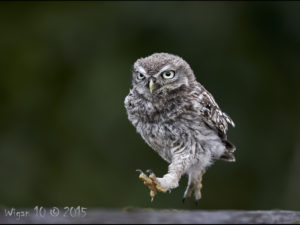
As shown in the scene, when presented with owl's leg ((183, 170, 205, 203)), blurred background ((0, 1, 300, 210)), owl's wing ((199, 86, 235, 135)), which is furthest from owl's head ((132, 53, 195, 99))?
blurred background ((0, 1, 300, 210))

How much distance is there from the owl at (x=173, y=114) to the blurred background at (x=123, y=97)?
309 cm

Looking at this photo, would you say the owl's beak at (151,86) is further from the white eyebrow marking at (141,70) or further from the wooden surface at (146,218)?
the wooden surface at (146,218)

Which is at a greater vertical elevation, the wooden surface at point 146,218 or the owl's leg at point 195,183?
the wooden surface at point 146,218

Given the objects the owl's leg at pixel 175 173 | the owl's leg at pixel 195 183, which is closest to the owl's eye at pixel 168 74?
the owl's leg at pixel 175 173

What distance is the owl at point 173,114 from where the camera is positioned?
4.98m

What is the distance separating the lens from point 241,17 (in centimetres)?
883

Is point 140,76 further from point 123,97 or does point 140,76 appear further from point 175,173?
point 123,97

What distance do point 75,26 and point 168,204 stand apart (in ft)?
9.61

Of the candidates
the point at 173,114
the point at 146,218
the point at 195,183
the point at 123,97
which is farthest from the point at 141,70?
the point at 123,97

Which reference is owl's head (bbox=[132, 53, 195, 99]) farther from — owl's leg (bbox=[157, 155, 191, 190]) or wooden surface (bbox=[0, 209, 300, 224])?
wooden surface (bbox=[0, 209, 300, 224])

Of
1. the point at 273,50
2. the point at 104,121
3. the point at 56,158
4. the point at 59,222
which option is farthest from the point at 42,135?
the point at 59,222

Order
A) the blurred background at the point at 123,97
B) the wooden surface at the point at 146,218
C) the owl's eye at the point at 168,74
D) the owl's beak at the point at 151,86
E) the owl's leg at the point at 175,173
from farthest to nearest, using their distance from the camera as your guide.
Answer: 1. the blurred background at the point at 123,97
2. the owl's eye at the point at 168,74
3. the owl's beak at the point at 151,86
4. the owl's leg at the point at 175,173
5. the wooden surface at the point at 146,218

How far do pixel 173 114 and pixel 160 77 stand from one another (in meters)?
0.31

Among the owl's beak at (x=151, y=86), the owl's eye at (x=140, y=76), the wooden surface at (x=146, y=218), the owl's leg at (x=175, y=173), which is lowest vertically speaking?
the owl's leg at (x=175, y=173)
